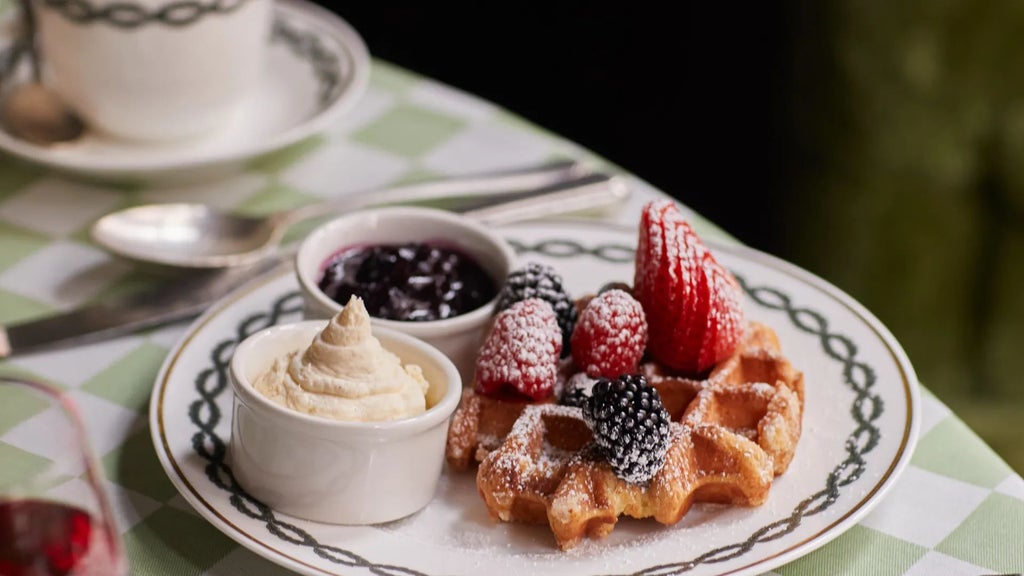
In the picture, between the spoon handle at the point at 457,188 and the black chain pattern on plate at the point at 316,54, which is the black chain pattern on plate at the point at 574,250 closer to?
the spoon handle at the point at 457,188

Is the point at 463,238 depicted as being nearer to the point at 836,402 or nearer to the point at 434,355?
the point at 434,355

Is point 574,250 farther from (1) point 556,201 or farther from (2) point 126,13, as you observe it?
(2) point 126,13

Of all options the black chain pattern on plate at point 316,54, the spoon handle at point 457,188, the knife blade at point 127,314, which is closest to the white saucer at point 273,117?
the black chain pattern on plate at point 316,54

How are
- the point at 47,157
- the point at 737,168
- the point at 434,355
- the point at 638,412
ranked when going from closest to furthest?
the point at 638,412 → the point at 434,355 → the point at 47,157 → the point at 737,168

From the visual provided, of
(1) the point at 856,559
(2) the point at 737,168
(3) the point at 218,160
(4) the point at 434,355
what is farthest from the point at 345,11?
(1) the point at 856,559

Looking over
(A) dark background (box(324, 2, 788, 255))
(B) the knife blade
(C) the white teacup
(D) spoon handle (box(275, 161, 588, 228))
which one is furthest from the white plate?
(A) dark background (box(324, 2, 788, 255))
